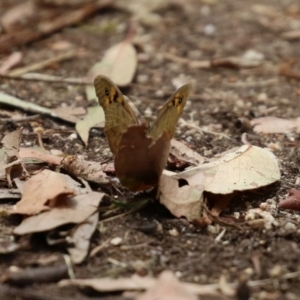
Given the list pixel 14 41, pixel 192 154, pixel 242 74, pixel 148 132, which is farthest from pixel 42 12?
pixel 148 132

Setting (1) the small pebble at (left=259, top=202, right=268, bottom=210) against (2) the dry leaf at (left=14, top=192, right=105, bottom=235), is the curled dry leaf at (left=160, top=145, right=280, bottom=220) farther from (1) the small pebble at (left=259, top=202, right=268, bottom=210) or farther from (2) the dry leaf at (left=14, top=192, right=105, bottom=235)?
(2) the dry leaf at (left=14, top=192, right=105, bottom=235)

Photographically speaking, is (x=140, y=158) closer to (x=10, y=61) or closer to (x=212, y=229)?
(x=212, y=229)

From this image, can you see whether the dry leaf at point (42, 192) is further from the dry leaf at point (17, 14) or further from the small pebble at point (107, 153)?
the dry leaf at point (17, 14)

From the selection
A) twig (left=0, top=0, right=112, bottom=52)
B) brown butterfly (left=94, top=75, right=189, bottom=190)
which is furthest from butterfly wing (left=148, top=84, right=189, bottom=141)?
twig (left=0, top=0, right=112, bottom=52)

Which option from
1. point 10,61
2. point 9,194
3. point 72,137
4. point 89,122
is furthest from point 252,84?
point 9,194

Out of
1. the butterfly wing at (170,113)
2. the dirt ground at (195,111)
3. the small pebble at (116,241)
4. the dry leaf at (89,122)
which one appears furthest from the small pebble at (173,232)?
the dry leaf at (89,122)
